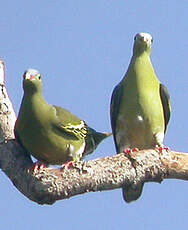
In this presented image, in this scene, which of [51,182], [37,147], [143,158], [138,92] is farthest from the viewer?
[138,92]

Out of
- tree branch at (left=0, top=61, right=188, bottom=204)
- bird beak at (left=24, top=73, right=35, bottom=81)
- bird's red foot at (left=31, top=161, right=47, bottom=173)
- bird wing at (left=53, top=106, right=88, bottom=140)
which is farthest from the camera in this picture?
bird wing at (left=53, top=106, right=88, bottom=140)

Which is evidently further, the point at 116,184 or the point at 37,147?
the point at 37,147

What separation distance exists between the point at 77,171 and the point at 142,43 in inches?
111

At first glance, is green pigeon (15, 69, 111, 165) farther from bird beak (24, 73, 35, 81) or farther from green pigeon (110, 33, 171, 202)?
green pigeon (110, 33, 171, 202)

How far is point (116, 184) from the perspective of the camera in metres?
7.59

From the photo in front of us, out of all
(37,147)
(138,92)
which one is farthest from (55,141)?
(138,92)

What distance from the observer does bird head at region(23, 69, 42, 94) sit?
8.60m

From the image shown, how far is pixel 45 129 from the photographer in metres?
8.57

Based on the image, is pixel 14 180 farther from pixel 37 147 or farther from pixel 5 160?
pixel 37 147

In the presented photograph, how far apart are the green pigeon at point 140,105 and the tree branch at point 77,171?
143cm

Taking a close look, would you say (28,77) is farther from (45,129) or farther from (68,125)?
(68,125)

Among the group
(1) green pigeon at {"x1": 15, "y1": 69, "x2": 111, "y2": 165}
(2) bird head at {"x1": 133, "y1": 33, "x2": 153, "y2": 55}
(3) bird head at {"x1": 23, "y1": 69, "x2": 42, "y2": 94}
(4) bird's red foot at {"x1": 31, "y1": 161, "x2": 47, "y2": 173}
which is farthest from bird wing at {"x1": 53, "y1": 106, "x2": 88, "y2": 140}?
(2) bird head at {"x1": 133, "y1": 33, "x2": 153, "y2": 55}

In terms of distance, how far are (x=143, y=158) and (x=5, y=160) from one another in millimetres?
1479

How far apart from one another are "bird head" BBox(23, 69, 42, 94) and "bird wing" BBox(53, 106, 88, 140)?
1.14ft
